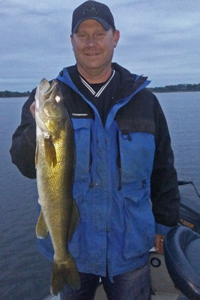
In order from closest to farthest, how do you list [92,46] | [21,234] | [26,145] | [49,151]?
[49,151], [26,145], [92,46], [21,234]

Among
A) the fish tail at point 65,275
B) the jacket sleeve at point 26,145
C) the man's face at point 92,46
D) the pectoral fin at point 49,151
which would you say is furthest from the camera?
the man's face at point 92,46

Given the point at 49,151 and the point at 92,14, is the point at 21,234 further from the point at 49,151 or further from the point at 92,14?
the point at 92,14

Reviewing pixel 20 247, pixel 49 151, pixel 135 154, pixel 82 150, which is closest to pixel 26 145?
pixel 49 151

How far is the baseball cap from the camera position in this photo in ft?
9.96

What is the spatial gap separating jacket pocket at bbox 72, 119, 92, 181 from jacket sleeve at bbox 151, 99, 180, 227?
69 cm

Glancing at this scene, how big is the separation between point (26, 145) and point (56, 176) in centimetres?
33

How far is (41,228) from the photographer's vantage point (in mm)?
2764

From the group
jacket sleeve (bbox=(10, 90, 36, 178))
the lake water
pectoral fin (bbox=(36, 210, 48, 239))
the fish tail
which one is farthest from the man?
the lake water

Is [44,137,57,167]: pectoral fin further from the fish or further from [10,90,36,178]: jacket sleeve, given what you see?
[10,90,36,178]: jacket sleeve

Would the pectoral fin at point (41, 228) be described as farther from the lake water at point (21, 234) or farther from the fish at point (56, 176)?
the lake water at point (21, 234)

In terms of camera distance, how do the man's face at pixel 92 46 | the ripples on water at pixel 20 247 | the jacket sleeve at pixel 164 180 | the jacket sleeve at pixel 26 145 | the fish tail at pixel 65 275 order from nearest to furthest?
1. the jacket sleeve at pixel 26 145
2. the fish tail at pixel 65 275
3. the man's face at pixel 92 46
4. the jacket sleeve at pixel 164 180
5. the ripples on water at pixel 20 247

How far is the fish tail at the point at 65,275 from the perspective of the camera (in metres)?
2.75

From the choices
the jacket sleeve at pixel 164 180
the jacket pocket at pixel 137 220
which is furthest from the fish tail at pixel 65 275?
the jacket sleeve at pixel 164 180

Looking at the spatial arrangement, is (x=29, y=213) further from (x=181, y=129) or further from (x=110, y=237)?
(x=181, y=129)
